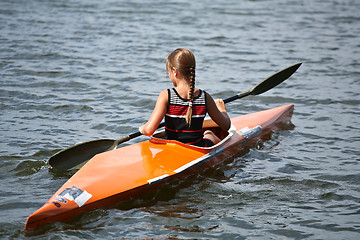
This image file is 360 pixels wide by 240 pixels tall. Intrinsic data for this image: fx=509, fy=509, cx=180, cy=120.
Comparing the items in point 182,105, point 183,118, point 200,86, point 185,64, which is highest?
point 185,64

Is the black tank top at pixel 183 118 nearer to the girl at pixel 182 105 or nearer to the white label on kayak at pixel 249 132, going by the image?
the girl at pixel 182 105

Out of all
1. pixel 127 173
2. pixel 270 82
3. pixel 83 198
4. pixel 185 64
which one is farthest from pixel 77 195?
pixel 270 82

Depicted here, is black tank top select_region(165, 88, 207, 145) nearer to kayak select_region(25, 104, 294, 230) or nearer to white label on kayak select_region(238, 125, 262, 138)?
kayak select_region(25, 104, 294, 230)

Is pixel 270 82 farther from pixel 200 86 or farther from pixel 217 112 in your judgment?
pixel 200 86

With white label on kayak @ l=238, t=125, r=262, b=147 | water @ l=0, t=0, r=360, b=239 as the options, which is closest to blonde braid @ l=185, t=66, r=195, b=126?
water @ l=0, t=0, r=360, b=239

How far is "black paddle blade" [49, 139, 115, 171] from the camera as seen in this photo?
4469mm

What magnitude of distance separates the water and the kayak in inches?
3.8

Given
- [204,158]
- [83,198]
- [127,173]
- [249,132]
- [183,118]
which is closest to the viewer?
[83,198]

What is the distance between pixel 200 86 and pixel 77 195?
4.57m

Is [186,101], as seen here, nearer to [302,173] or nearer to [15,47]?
[302,173]

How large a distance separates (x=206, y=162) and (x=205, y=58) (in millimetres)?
5368

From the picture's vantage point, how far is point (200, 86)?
7.87 m

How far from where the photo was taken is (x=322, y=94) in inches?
293

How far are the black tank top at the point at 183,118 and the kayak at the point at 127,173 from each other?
0.08 m
